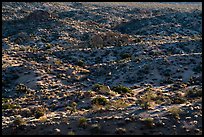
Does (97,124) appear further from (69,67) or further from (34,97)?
(69,67)

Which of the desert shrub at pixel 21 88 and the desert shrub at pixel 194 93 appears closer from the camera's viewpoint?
the desert shrub at pixel 194 93

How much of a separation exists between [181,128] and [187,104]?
507cm

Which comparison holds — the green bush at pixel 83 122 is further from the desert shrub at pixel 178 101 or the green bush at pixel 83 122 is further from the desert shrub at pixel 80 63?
the desert shrub at pixel 80 63

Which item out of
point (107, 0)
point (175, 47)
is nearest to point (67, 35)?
point (175, 47)

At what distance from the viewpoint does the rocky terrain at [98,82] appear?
77.5 feet

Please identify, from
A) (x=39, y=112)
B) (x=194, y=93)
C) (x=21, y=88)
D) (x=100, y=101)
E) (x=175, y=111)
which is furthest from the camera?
(x=21, y=88)

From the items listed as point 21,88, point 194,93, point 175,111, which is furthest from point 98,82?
point 175,111

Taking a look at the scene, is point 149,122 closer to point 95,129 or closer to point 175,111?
point 175,111

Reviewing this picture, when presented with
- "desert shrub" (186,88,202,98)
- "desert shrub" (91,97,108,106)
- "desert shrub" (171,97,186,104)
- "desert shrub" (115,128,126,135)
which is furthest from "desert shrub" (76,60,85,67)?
"desert shrub" (115,128,126,135)

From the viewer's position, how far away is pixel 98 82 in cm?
3981

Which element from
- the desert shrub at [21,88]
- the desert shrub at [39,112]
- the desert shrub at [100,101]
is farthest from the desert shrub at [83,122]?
the desert shrub at [21,88]

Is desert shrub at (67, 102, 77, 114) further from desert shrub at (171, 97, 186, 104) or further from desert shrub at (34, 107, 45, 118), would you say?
desert shrub at (171, 97, 186, 104)

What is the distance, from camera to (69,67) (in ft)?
150

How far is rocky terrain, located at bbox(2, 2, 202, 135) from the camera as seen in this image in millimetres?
23625
